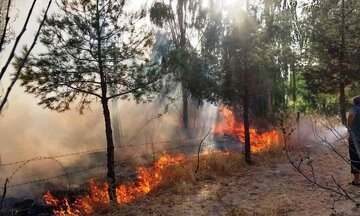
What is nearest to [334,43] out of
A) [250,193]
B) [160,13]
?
[250,193]

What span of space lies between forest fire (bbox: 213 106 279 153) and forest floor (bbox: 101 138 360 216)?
2.23 metres

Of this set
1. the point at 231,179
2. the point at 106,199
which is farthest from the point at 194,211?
the point at 106,199

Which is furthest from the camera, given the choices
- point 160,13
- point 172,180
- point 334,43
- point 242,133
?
point 160,13

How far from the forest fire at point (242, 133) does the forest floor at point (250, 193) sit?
2225mm

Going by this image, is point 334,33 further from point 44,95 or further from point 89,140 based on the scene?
point 89,140

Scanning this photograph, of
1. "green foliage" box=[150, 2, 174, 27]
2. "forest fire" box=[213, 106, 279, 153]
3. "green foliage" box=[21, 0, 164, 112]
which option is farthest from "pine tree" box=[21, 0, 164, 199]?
"green foliage" box=[150, 2, 174, 27]

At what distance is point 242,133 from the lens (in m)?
24.7

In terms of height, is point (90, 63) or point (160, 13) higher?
point (160, 13)

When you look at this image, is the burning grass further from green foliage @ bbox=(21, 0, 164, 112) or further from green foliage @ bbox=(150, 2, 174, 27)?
green foliage @ bbox=(150, 2, 174, 27)

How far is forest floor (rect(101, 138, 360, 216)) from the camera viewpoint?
7498 mm

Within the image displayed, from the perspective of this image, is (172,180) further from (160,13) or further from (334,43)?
(160,13)

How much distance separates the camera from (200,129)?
102ft

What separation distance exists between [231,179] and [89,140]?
20.3m

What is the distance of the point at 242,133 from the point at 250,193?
51.9 ft
